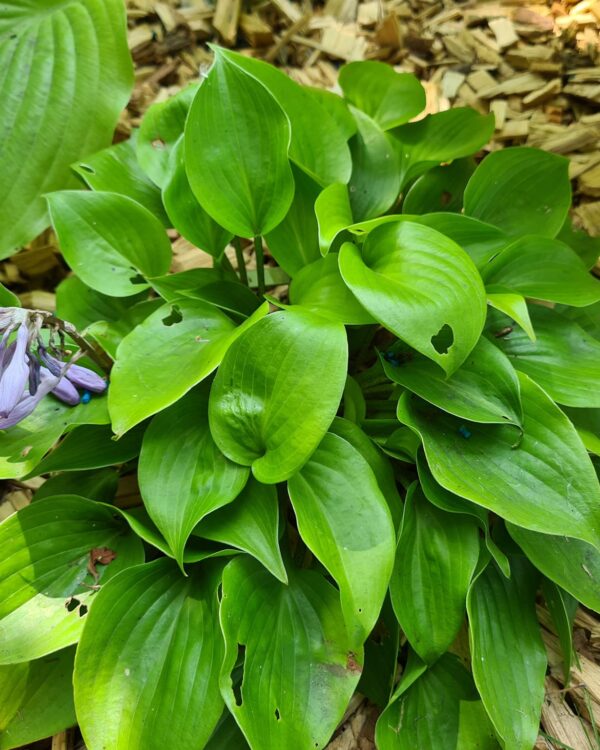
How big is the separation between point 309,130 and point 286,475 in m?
0.76

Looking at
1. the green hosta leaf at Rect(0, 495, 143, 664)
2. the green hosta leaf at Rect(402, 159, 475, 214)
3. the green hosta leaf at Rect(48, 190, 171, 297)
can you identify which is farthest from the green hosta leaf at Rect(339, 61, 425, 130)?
the green hosta leaf at Rect(0, 495, 143, 664)

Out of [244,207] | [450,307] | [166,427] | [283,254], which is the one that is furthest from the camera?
[283,254]

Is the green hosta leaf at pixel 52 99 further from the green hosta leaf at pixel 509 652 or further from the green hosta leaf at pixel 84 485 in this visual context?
the green hosta leaf at pixel 509 652

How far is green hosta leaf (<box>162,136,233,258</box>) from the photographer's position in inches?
47.3

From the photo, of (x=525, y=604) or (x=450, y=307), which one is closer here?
(x=450, y=307)

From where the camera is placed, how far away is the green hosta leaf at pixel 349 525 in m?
0.85

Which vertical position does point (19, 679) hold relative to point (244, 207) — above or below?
below

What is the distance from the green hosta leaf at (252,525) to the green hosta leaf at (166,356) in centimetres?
22

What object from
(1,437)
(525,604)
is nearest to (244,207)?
(1,437)

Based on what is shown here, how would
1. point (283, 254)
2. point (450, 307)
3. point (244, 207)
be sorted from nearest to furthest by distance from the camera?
point (450, 307), point (244, 207), point (283, 254)

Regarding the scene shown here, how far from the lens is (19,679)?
1.02 m

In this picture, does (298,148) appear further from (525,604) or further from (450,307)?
(525,604)

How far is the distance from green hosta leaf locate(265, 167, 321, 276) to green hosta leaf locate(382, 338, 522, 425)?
1.09 ft

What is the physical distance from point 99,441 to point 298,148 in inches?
28.5
